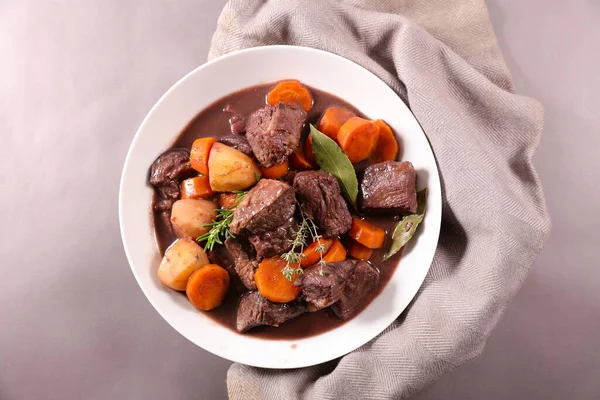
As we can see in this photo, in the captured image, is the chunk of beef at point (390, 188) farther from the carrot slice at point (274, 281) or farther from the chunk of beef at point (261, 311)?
the chunk of beef at point (261, 311)

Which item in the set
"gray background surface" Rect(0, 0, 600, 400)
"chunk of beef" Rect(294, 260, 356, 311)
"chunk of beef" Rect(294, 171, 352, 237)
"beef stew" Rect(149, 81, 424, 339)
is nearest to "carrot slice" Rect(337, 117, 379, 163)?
"beef stew" Rect(149, 81, 424, 339)

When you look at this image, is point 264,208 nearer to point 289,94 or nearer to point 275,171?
point 275,171

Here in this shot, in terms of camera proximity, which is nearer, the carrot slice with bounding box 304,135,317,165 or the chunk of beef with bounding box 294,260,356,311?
the chunk of beef with bounding box 294,260,356,311

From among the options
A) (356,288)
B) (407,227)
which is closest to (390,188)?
(407,227)

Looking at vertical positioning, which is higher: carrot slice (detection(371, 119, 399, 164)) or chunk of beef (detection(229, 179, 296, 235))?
chunk of beef (detection(229, 179, 296, 235))

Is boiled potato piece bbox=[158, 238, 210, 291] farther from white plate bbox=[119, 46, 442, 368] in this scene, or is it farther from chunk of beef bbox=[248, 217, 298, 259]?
chunk of beef bbox=[248, 217, 298, 259]

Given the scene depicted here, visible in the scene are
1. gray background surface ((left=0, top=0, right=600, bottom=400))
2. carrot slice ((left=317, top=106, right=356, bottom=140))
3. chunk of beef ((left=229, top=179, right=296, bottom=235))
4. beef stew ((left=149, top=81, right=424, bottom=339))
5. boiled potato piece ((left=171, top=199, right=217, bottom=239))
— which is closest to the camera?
chunk of beef ((left=229, top=179, right=296, bottom=235))

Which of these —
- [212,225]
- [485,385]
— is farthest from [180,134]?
[485,385]

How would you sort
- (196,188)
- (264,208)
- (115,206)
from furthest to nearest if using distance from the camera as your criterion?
(115,206)
(196,188)
(264,208)
